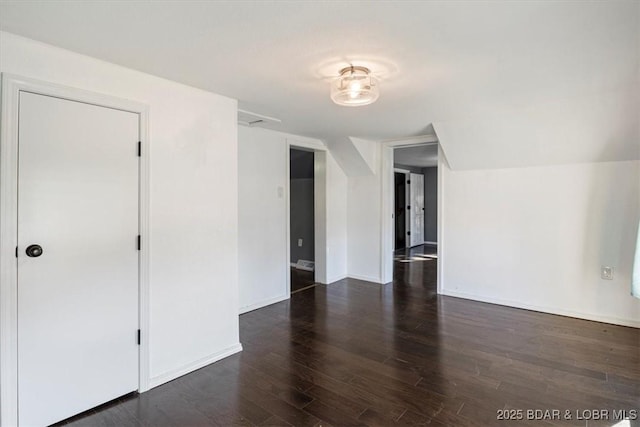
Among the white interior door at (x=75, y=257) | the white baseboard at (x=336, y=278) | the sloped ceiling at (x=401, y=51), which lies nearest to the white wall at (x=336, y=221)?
the white baseboard at (x=336, y=278)

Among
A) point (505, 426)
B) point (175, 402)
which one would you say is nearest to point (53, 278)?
point (175, 402)

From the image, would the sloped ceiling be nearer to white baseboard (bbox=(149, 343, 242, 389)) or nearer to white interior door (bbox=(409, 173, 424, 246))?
white baseboard (bbox=(149, 343, 242, 389))

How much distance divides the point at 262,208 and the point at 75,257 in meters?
2.20

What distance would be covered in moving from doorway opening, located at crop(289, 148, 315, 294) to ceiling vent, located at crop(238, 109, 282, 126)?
2008mm

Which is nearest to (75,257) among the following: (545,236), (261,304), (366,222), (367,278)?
(261,304)

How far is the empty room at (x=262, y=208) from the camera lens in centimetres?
170

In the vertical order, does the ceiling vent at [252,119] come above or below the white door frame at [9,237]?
above

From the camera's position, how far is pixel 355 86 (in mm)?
2109

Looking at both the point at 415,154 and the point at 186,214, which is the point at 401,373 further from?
the point at 415,154

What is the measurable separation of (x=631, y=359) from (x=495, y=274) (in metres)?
1.52

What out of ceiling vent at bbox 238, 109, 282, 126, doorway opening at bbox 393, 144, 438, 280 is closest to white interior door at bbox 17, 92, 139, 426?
ceiling vent at bbox 238, 109, 282, 126

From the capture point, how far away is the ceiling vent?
3205 millimetres

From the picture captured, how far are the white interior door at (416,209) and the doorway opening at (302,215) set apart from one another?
127 inches

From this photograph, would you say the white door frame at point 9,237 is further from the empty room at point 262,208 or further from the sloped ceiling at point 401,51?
the sloped ceiling at point 401,51
